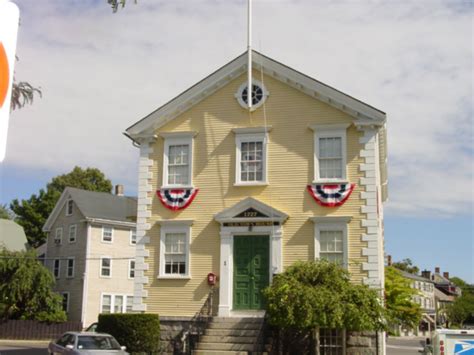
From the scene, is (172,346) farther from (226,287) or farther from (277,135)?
(277,135)

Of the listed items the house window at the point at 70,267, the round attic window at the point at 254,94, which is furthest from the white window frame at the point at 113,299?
the round attic window at the point at 254,94

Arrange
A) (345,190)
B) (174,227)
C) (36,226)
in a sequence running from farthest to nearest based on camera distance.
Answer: (36,226)
(174,227)
(345,190)

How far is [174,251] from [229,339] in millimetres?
3877

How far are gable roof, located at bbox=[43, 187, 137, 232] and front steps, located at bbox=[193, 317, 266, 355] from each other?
955 inches

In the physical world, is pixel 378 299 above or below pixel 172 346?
above

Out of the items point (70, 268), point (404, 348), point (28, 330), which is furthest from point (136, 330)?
point (404, 348)

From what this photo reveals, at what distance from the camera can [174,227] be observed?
69.3 feet

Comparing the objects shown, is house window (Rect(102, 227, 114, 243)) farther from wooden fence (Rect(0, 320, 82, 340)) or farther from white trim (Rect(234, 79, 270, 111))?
white trim (Rect(234, 79, 270, 111))

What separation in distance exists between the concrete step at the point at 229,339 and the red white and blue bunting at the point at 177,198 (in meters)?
4.62

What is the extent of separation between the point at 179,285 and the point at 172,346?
77.2 inches

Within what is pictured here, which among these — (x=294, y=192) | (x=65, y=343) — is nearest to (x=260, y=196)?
(x=294, y=192)

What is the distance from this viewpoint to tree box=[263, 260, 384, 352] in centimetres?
1666

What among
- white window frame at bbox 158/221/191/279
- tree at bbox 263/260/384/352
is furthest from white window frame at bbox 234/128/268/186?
tree at bbox 263/260/384/352

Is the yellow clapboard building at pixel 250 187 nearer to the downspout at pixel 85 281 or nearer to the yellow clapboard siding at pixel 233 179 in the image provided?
the yellow clapboard siding at pixel 233 179
